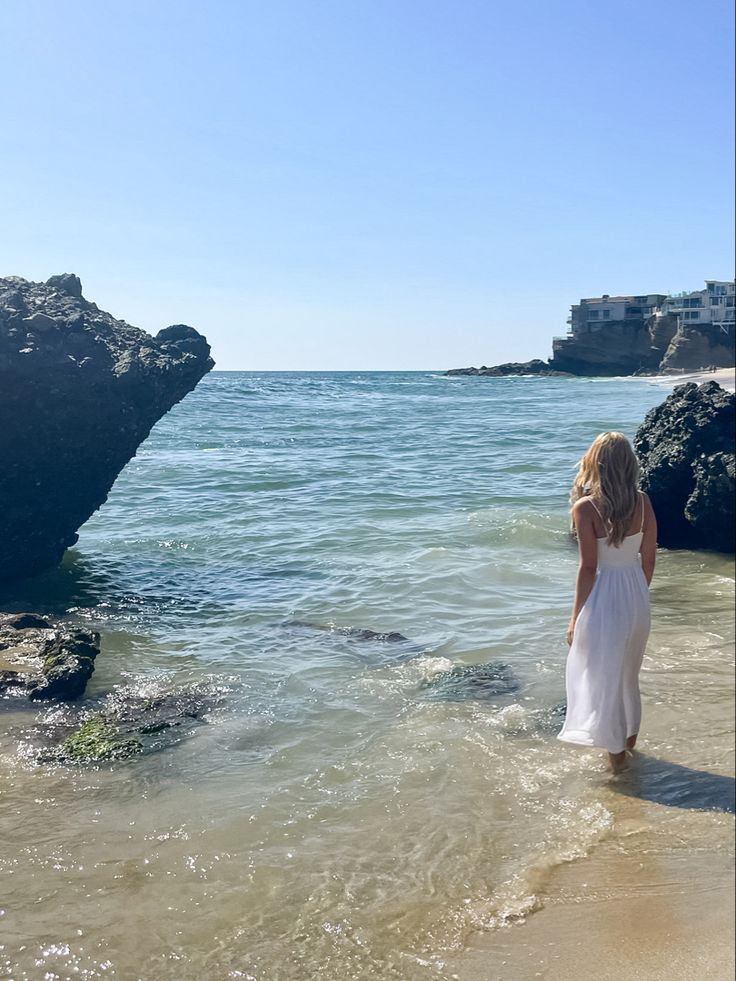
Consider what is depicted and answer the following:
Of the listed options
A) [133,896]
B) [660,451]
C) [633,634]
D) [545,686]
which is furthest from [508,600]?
[133,896]

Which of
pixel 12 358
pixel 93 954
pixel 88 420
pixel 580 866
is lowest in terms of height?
pixel 93 954

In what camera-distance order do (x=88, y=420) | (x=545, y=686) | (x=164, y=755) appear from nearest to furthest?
1. (x=164, y=755)
2. (x=545, y=686)
3. (x=88, y=420)

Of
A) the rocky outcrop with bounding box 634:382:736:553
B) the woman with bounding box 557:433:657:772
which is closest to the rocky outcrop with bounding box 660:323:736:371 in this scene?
the rocky outcrop with bounding box 634:382:736:553

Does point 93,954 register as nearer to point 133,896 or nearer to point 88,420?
point 133,896

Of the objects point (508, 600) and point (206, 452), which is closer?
point (508, 600)

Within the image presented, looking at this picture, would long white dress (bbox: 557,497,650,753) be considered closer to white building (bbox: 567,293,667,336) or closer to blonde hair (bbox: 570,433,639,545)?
blonde hair (bbox: 570,433,639,545)

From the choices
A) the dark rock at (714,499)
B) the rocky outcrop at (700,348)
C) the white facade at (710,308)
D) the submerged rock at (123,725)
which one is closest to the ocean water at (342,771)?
the submerged rock at (123,725)

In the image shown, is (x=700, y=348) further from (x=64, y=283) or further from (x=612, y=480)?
(x=612, y=480)

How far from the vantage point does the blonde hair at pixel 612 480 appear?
4.41m

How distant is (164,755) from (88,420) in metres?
7.10

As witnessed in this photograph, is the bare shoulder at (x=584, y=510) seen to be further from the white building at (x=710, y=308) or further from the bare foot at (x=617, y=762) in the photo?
the white building at (x=710, y=308)

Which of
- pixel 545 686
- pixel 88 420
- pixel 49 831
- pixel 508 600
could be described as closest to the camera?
pixel 49 831

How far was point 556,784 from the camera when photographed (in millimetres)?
5520

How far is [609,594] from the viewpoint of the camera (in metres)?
4.74
